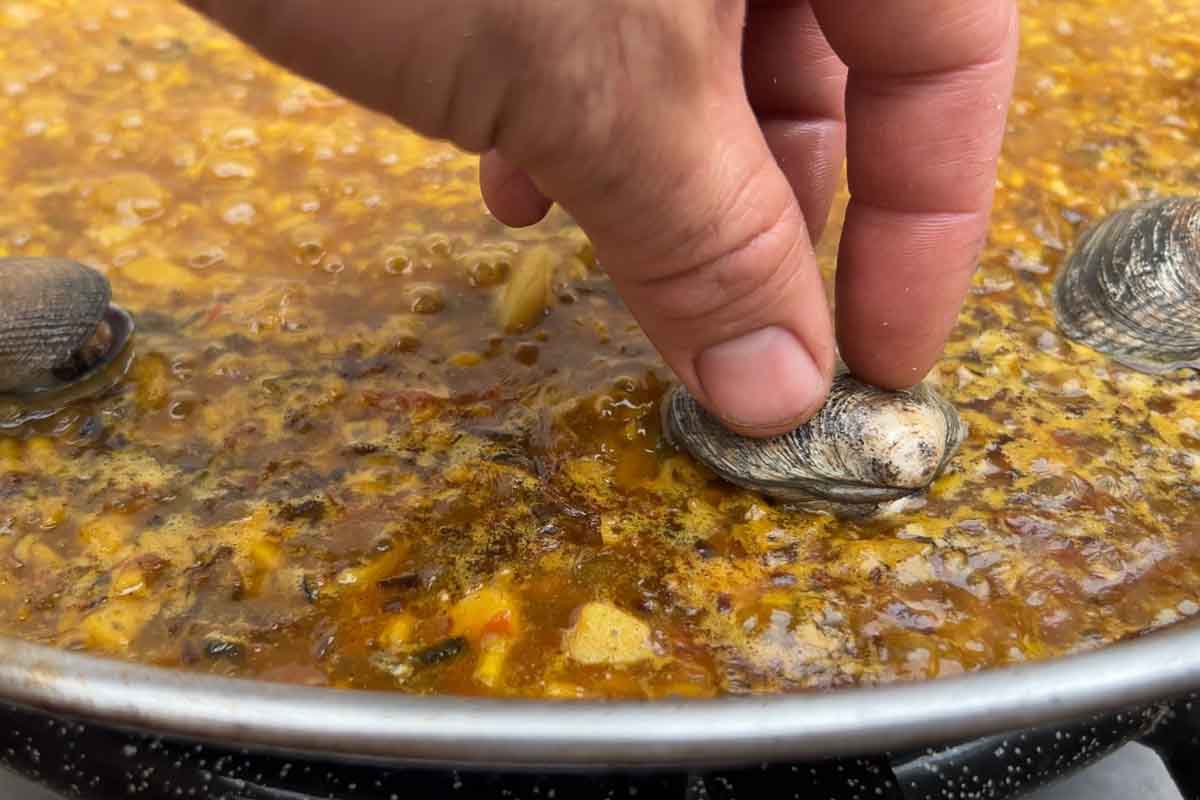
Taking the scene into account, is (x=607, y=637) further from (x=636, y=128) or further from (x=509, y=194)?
(x=509, y=194)

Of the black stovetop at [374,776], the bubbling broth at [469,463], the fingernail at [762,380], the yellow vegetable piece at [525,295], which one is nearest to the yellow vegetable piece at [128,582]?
the bubbling broth at [469,463]

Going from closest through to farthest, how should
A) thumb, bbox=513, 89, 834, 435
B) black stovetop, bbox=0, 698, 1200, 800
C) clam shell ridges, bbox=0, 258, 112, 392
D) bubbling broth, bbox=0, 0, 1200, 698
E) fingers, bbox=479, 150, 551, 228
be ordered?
1. thumb, bbox=513, 89, 834, 435
2. black stovetop, bbox=0, 698, 1200, 800
3. bubbling broth, bbox=0, 0, 1200, 698
4. clam shell ridges, bbox=0, 258, 112, 392
5. fingers, bbox=479, 150, 551, 228

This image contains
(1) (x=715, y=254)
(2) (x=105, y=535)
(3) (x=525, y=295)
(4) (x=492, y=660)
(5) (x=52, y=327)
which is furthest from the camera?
(3) (x=525, y=295)

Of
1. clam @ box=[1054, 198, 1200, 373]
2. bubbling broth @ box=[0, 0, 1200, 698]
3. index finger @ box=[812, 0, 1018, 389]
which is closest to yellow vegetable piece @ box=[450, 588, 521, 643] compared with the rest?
bubbling broth @ box=[0, 0, 1200, 698]

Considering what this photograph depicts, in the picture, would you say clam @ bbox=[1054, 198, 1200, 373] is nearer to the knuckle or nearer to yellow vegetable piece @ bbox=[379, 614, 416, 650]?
the knuckle

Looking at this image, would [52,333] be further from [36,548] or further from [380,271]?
[380,271]

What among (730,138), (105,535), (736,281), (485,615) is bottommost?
(105,535)

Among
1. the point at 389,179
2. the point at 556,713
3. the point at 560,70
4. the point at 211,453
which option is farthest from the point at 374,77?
the point at 389,179

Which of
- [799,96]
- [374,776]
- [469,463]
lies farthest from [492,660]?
[799,96]
